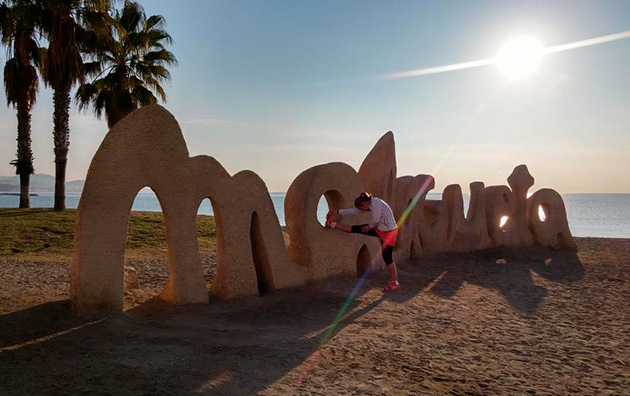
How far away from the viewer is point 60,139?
19.6m

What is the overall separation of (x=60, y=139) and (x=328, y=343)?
18.0m

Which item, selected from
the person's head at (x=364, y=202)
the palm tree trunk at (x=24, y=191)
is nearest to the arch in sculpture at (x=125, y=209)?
the person's head at (x=364, y=202)

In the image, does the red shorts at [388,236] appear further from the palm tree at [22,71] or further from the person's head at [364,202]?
the palm tree at [22,71]

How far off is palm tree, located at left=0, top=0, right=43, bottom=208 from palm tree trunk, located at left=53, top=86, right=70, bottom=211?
126cm

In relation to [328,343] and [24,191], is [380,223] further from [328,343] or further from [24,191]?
[24,191]

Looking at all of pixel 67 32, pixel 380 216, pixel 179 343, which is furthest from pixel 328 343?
pixel 67 32

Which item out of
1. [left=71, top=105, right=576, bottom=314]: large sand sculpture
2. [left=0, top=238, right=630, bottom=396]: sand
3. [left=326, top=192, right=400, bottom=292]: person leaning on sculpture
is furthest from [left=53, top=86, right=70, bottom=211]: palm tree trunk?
[left=326, top=192, right=400, bottom=292]: person leaning on sculpture

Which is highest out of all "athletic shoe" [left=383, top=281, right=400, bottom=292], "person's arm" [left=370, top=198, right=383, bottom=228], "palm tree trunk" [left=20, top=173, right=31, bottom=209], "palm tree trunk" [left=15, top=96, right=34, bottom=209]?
"palm tree trunk" [left=15, top=96, right=34, bottom=209]

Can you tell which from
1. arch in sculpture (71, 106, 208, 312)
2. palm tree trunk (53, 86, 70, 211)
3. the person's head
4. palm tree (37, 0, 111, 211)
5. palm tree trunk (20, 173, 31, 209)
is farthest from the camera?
palm tree trunk (20, 173, 31, 209)

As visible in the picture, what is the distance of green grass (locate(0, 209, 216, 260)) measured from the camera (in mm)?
13820

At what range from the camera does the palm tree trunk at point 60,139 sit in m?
Result: 19.3

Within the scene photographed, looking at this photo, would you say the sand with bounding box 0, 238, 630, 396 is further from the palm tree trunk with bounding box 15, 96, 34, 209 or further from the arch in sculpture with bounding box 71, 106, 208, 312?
the palm tree trunk with bounding box 15, 96, 34, 209

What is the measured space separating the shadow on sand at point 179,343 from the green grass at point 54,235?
24.7ft

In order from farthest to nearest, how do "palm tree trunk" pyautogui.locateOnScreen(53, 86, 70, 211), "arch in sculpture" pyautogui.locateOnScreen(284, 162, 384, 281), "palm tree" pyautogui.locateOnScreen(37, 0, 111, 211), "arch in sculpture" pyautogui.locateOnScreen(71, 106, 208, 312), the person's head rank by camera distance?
"palm tree trunk" pyautogui.locateOnScreen(53, 86, 70, 211) → "palm tree" pyautogui.locateOnScreen(37, 0, 111, 211) → "arch in sculpture" pyautogui.locateOnScreen(284, 162, 384, 281) → the person's head → "arch in sculpture" pyautogui.locateOnScreen(71, 106, 208, 312)
